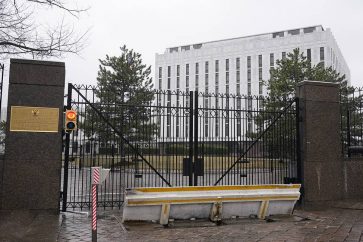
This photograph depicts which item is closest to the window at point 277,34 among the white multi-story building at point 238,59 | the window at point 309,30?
the white multi-story building at point 238,59

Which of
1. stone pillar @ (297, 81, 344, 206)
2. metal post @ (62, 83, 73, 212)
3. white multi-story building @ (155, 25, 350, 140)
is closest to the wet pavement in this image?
metal post @ (62, 83, 73, 212)

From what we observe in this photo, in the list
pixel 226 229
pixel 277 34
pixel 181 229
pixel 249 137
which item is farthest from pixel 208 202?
pixel 277 34

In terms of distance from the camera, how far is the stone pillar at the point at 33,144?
10133 millimetres

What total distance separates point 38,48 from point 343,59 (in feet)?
376

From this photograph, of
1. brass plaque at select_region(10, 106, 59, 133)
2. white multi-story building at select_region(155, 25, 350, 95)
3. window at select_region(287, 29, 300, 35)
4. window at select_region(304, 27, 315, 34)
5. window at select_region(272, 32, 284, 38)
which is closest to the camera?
brass plaque at select_region(10, 106, 59, 133)

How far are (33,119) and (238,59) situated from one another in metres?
94.0

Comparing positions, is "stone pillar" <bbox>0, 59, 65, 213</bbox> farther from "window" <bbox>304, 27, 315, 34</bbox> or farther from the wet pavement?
"window" <bbox>304, 27, 315, 34</bbox>

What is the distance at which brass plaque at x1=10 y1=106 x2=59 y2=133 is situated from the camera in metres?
10.3

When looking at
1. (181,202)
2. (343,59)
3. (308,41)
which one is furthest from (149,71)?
(343,59)

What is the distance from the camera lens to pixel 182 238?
809 cm

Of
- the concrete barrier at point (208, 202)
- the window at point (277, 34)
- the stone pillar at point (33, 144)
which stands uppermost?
the window at point (277, 34)

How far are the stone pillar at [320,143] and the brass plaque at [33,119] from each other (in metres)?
7.67

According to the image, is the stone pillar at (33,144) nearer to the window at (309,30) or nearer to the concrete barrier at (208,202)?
the concrete barrier at (208,202)

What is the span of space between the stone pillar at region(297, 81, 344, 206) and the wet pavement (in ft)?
6.65
